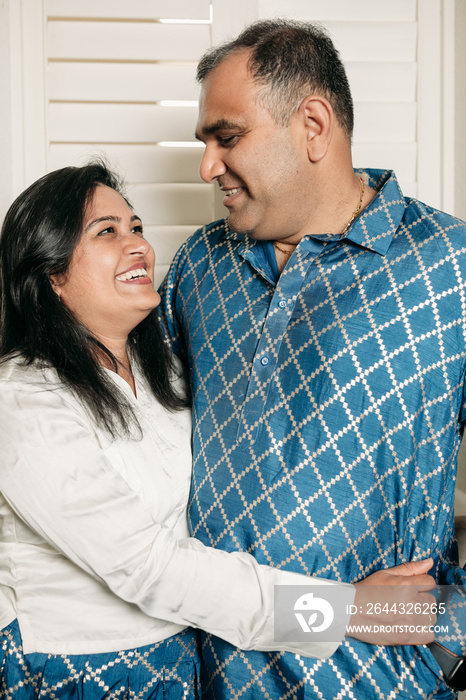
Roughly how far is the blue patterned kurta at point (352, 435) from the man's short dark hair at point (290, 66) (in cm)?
27

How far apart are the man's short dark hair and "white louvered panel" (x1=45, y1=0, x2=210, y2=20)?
0.42 metres

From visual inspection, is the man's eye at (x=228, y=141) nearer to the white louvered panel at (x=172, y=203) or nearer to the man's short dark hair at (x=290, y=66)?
the man's short dark hair at (x=290, y=66)

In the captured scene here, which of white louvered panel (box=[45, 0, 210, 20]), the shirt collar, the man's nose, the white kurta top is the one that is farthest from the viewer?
white louvered panel (box=[45, 0, 210, 20])

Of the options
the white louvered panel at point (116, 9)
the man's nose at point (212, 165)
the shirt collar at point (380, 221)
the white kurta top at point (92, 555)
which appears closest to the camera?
the white kurta top at point (92, 555)

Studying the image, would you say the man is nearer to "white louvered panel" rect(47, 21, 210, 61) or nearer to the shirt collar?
the shirt collar

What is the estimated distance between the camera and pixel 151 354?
1640 millimetres

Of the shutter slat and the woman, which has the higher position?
the shutter slat

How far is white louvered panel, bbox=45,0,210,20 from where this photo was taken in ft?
5.96

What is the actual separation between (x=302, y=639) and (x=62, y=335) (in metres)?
0.76

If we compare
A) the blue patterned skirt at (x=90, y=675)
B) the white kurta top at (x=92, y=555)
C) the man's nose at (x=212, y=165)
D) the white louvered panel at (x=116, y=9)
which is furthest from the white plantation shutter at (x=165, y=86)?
the blue patterned skirt at (x=90, y=675)

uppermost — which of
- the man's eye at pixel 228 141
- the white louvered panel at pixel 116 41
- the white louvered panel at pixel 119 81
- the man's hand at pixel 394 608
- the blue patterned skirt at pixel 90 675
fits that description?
the white louvered panel at pixel 116 41

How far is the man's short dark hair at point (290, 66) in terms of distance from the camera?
4.54 ft

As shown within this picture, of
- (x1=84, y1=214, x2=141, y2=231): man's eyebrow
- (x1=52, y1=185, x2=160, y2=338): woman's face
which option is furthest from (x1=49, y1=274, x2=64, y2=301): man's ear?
(x1=84, y1=214, x2=141, y2=231): man's eyebrow

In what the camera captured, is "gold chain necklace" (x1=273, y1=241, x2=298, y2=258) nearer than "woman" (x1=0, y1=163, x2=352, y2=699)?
No
